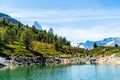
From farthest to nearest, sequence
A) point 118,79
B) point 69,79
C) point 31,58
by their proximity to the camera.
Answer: point 31,58, point 69,79, point 118,79

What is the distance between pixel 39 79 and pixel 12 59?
8299cm

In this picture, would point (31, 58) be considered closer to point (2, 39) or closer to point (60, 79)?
point (2, 39)

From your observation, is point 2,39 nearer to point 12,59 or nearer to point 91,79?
point 12,59

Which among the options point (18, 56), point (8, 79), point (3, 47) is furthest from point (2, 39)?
point (8, 79)

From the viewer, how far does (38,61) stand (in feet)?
655

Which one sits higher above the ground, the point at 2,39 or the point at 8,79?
the point at 2,39

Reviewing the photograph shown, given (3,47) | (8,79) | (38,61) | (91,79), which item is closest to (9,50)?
(3,47)

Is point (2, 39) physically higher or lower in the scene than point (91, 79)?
higher

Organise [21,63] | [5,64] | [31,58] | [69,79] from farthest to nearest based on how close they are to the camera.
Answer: [31,58] → [21,63] → [5,64] → [69,79]

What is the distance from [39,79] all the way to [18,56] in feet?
300

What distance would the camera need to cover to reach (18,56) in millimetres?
184875

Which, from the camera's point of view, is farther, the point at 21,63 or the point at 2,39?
the point at 2,39

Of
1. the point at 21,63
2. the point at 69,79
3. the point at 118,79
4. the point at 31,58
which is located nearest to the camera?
the point at 118,79

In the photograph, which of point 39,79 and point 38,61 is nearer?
point 39,79
